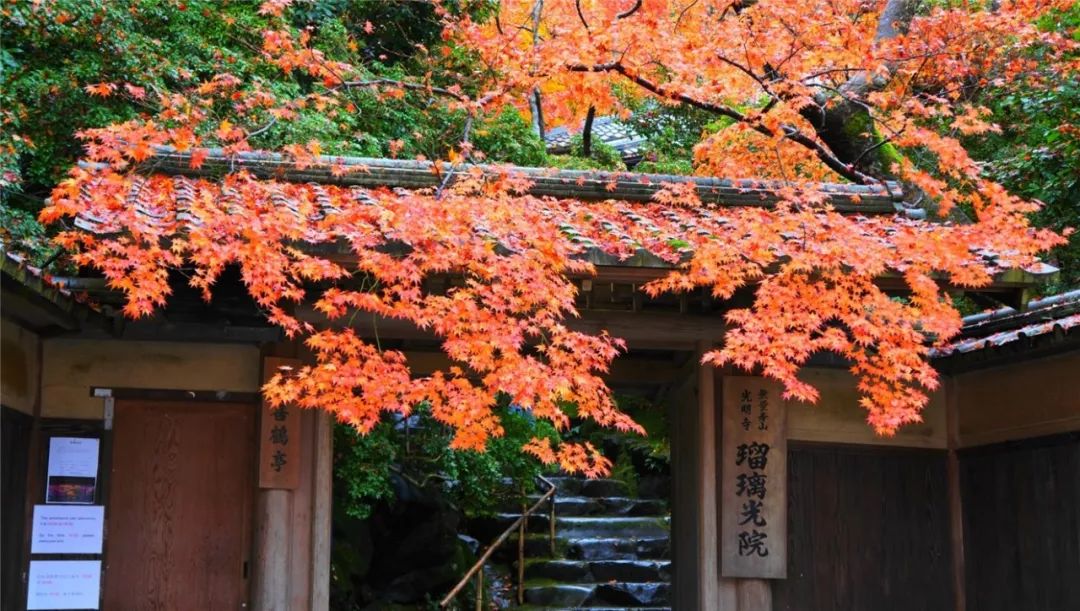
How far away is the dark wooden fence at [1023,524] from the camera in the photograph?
8164 mm

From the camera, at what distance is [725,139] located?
46.8 ft

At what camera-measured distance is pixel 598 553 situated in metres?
14.0

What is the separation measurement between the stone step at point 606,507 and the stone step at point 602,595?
2027mm

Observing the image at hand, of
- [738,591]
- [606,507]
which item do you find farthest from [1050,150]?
[606,507]

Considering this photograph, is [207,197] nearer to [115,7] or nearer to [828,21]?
[115,7]

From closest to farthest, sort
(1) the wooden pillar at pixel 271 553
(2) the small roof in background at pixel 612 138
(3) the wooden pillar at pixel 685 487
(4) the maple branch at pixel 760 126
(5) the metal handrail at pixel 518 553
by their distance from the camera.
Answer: (1) the wooden pillar at pixel 271 553 → (3) the wooden pillar at pixel 685 487 → (4) the maple branch at pixel 760 126 → (5) the metal handrail at pixel 518 553 → (2) the small roof in background at pixel 612 138

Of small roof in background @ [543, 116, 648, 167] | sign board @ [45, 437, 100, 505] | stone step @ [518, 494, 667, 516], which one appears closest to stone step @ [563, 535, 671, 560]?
stone step @ [518, 494, 667, 516]

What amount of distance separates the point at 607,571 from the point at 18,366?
8184mm

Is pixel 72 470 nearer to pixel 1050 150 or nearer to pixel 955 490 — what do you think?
pixel 955 490

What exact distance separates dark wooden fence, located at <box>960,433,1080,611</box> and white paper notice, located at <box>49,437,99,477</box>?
24.2 feet

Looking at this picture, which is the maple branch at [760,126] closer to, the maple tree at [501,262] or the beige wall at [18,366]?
the maple tree at [501,262]

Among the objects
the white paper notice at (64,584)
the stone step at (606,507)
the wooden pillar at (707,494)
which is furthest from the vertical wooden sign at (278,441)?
the stone step at (606,507)

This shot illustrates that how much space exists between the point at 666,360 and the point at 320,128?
178 inches

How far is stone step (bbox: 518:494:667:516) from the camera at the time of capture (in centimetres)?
1528
